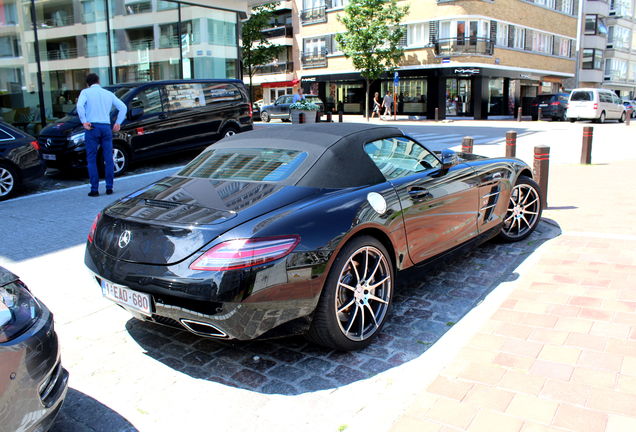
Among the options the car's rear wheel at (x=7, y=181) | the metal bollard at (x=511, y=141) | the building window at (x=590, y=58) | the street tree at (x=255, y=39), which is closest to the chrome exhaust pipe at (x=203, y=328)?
the car's rear wheel at (x=7, y=181)

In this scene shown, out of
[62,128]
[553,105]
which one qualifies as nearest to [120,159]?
[62,128]

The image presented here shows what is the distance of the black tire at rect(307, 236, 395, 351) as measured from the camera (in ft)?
11.0

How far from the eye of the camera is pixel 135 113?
11.1 meters

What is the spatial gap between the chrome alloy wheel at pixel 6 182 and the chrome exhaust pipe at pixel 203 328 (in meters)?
7.25

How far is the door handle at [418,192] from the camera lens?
4152 mm

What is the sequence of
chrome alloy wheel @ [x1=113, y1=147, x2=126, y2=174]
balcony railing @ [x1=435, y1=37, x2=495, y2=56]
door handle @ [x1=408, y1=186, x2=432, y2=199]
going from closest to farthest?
door handle @ [x1=408, y1=186, x2=432, y2=199] < chrome alloy wheel @ [x1=113, y1=147, x2=126, y2=174] < balcony railing @ [x1=435, y1=37, x2=495, y2=56]

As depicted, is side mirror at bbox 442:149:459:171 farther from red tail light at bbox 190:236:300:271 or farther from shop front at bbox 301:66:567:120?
shop front at bbox 301:66:567:120

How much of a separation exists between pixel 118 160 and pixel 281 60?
4249cm

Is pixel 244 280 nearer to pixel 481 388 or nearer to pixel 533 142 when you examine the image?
pixel 481 388

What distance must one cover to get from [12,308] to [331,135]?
241 centimetres

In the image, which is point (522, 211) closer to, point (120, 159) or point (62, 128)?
point (120, 159)

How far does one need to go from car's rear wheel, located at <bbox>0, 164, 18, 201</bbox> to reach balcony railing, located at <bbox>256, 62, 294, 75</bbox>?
43.1m

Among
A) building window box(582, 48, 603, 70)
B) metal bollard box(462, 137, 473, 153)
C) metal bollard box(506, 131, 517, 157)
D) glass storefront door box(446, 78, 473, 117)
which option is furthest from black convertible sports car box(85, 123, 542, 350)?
building window box(582, 48, 603, 70)

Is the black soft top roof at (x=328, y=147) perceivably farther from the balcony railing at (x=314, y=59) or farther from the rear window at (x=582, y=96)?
the balcony railing at (x=314, y=59)
